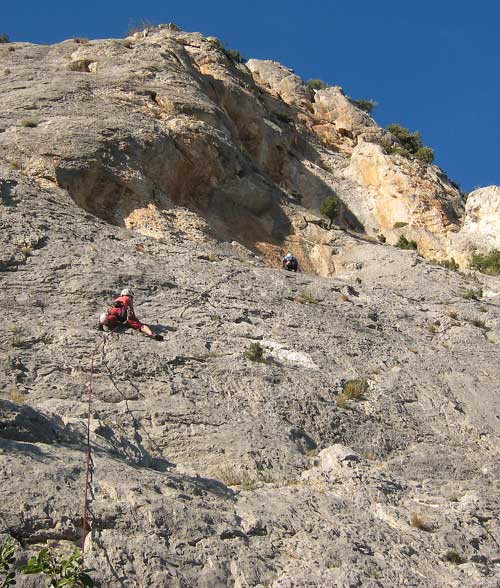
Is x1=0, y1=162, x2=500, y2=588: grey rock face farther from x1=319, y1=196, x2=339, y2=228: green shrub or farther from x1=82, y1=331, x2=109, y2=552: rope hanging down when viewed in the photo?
x1=319, y1=196, x2=339, y2=228: green shrub

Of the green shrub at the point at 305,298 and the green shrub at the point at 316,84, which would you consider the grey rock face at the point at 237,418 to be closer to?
the green shrub at the point at 305,298

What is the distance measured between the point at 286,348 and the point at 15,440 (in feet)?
19.1

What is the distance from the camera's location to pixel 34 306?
538 inches

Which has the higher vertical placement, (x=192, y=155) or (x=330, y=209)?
(x=330, y=209)

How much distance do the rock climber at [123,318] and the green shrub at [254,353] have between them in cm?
139

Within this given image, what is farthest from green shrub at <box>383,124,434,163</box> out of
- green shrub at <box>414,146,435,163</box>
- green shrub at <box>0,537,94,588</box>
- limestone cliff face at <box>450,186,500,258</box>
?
green shrub at <box>0,537,94,588</box>

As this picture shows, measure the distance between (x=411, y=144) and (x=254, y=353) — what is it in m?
26.9

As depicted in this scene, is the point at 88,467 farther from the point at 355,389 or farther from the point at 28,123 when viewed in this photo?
the point at 28,123

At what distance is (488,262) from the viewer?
24047 millimetres

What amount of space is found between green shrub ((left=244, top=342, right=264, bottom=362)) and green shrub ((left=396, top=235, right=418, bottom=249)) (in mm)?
12324

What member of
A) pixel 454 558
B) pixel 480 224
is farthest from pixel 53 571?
pixel 480 224

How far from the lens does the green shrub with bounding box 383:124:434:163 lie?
3583 centimetres

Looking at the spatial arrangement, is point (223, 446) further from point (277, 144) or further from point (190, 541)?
point (277, 144)

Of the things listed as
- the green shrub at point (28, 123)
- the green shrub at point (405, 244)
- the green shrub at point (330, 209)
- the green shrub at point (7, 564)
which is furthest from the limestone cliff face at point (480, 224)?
the green shrub at point (7, 564)
